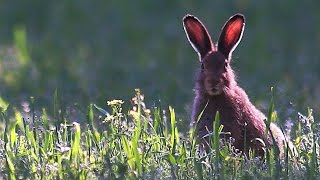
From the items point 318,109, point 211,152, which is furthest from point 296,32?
point 211,152

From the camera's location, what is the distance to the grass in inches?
251

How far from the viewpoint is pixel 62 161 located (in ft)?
21.6

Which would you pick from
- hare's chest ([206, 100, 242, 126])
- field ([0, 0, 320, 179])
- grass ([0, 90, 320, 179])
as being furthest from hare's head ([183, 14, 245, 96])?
grass ([0, 90, 320, 179])

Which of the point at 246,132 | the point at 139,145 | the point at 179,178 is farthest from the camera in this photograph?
the point at 246,132

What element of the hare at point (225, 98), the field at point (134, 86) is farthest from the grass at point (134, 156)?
the hare at point (225, 98)

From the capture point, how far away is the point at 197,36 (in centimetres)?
813

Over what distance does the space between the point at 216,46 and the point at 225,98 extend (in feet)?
2.04

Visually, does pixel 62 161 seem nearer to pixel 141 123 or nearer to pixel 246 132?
pixel 141 123

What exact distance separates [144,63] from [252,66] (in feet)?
3.90

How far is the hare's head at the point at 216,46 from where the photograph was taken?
7.80 metres

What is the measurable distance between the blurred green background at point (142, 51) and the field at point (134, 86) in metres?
0.02

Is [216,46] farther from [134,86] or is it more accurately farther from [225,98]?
[134,86]

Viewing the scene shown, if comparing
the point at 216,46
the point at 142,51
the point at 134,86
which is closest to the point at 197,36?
the point at 216,46

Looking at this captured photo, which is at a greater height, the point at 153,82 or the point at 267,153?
the point at 153,82
